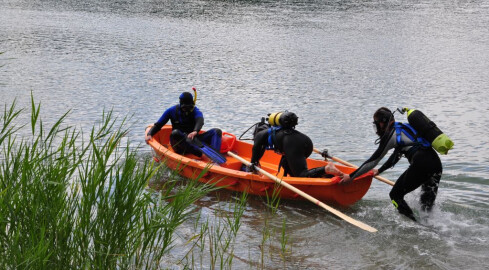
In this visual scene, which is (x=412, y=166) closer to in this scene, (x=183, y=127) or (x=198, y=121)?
(x=198, y=121)

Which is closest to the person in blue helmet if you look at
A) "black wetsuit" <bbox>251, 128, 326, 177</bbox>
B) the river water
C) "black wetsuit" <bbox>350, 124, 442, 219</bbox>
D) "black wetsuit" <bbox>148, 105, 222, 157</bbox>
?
"black wetsuit" <bbox>350, 124, 442, 219</bbox>

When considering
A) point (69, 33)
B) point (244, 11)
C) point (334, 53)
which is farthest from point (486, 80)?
point (244, 11)

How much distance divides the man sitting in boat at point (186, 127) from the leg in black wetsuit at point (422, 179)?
3702 millimetres

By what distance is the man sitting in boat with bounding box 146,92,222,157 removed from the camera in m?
10.4

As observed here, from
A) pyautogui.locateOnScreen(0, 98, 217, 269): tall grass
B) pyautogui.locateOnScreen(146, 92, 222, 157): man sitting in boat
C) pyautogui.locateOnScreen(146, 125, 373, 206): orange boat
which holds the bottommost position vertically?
pyautogui.locateOnScreen(146, 125, 373, 206): orange boat

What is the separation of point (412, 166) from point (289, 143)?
Result: 1.88 m

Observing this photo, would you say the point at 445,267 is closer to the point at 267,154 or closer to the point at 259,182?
the point at 259,182

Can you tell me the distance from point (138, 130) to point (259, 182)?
5.29 metres

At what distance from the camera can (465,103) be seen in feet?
54.3

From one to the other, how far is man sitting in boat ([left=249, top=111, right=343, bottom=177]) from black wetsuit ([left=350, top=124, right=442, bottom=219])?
3.69 feet

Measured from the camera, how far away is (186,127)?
10719 millimetres

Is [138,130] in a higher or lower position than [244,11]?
lower

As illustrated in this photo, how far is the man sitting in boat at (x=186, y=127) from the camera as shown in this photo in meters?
10.4

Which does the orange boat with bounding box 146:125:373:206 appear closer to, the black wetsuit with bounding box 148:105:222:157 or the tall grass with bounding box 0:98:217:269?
the black wetsuit with bounding box 148:105:222:157
